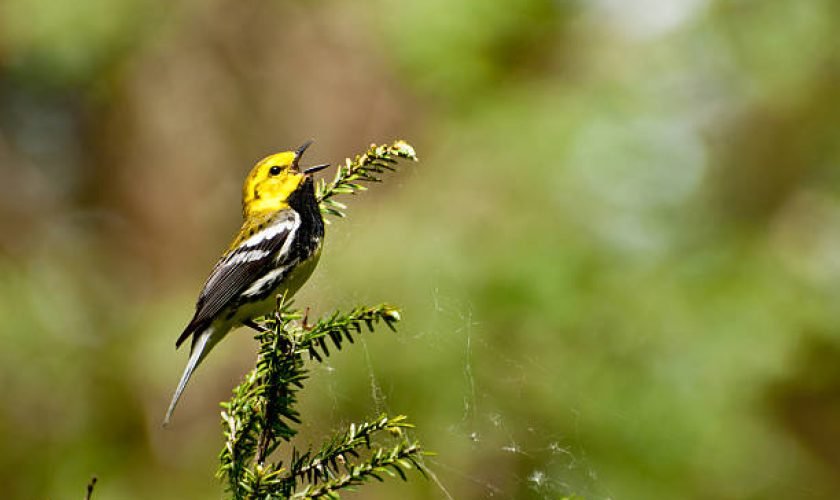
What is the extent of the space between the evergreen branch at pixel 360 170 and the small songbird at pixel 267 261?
0.50 ft

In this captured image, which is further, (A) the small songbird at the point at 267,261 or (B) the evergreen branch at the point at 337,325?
(A) the small songbird at the point at 267,261

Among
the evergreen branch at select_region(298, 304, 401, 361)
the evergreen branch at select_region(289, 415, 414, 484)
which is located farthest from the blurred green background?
the evergreen branch at select_region(289, 415, 414, 484)

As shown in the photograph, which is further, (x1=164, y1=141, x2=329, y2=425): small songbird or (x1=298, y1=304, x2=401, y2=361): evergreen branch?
(x1=164, y1=141, x2=329, y2=425): small songbird

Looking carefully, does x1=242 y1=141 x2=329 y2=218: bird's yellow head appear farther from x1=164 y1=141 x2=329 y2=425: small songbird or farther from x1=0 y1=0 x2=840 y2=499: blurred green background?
x1=0 y1=0 x2=840 y2=499: blurred green background


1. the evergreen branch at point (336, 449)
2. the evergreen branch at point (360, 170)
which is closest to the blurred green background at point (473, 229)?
the evergreen branch at point (360, 170)

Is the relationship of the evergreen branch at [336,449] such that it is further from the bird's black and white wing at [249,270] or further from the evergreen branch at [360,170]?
the bird's black and white wing at [249,270]

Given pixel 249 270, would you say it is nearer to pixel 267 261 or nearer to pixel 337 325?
pixel 267 261

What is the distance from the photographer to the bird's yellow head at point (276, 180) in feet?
8.60

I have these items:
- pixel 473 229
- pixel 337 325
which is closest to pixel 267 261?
pixel 337 325

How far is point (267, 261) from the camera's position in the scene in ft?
8.00

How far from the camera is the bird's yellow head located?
2.62m

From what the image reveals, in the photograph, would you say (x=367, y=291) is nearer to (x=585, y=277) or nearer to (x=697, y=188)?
(x=585, y=277)

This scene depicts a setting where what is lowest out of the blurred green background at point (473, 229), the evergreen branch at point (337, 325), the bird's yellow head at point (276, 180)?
the evergreen branch at point (337, 325)

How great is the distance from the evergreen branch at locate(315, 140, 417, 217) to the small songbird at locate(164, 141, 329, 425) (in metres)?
0.15
